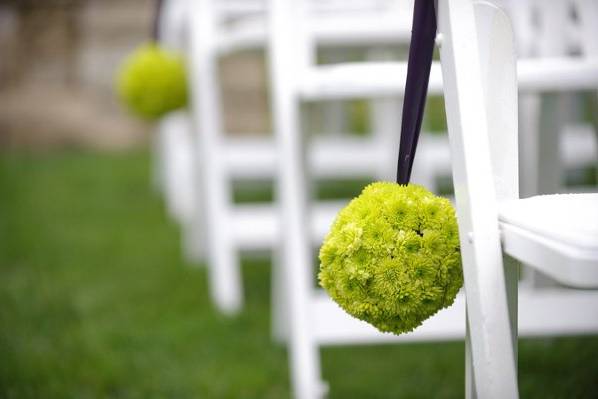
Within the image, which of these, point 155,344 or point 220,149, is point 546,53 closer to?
point 220,149

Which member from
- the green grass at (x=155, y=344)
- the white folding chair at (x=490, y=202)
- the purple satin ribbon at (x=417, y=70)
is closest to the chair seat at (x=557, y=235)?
the white folding chair at (x=490, y=202)

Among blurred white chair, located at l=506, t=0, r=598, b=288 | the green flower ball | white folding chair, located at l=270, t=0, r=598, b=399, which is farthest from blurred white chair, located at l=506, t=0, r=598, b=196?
→ the green flower ball

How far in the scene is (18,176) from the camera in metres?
4.80

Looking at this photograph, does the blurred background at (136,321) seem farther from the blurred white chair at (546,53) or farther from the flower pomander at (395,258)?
the flower pomander at (395,258)

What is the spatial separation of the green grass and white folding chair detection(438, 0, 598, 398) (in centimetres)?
85

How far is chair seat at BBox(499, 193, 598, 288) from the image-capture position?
559mm

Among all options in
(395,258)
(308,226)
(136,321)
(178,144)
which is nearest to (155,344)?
(136,321)

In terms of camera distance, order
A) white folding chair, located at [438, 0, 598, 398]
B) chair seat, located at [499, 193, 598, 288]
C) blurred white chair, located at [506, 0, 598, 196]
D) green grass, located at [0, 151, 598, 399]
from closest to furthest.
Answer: chair seat, located at [499, 193, 598, 288], white folding chair, located at [438, 0, 598, 398], blurred white chair, located at [506, 0, 598, 196], green grass, located at [0, 151, 598, 399]

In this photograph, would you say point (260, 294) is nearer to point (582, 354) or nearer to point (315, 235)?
point (315, 235)

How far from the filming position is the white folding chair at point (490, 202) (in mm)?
664

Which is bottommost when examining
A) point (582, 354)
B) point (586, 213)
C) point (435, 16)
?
point (582, 354)

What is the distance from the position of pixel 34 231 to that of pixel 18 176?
5.70 feet

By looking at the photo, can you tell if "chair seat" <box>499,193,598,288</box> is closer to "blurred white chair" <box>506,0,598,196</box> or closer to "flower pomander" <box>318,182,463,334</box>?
"flower pomander" <box>318,182,463,334</box>

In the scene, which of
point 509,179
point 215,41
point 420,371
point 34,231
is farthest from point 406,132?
point 34,231
